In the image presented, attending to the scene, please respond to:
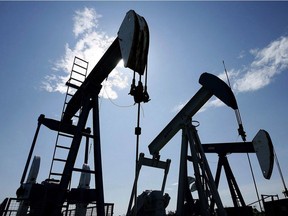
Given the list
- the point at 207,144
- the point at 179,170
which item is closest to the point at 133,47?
the point at 179,170

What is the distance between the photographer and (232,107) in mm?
6758

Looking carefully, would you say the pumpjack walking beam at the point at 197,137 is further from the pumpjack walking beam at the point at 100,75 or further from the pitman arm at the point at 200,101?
the pumpjack walking beam at the point at 100,75

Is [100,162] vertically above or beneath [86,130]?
beneath

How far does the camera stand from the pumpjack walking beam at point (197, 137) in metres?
6.67

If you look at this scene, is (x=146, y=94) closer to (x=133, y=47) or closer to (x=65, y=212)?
(x=133, y=47)

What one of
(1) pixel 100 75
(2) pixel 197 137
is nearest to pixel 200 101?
(2) pixel 197 137

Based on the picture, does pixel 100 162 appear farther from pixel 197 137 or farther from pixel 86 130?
pixel 197 137

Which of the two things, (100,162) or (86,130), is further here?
(86,130)

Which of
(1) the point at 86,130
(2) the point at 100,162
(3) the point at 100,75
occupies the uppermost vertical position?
(3) the point at 100,75

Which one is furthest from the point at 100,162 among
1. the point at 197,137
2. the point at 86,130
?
the point at 197,137

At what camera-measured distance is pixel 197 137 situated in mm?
7504

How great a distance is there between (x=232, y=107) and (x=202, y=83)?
1.35m

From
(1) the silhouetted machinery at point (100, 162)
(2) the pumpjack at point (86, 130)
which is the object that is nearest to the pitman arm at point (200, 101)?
(1) the silhouetted machinery at point (100, 162)

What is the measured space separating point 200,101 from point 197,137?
4.18 ft
